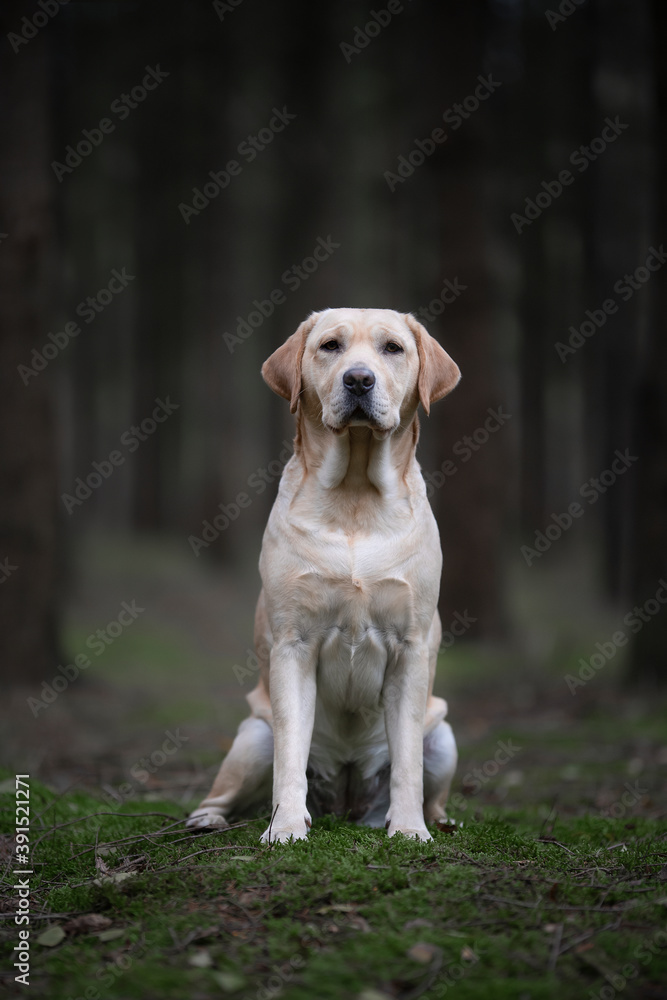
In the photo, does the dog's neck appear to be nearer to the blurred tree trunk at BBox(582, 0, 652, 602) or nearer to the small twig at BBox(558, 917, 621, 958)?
the small twig at BBox(558, 917, 621, 958)

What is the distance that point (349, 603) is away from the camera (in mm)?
3836

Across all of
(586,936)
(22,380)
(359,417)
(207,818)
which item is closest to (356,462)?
(359,417)

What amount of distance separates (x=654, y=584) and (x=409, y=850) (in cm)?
580

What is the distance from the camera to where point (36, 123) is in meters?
8.70

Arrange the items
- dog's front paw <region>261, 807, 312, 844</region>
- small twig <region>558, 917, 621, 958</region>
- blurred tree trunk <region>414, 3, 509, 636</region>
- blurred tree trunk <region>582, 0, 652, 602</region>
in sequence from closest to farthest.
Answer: small twig <region>558, 917, 621, 958</region>
dog's front paw <region>261, 807, 312, 844</region>
blurred tree trunk <region>414, 3, 509, 636</region>
blurred tree trunk <region>582, 0, 652, 602</region>

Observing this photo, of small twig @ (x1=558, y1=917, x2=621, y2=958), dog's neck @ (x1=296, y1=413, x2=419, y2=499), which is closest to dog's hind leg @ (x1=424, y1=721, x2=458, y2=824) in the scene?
dog's neck @ (x1=296, y1=413, x2=419, y2=499)

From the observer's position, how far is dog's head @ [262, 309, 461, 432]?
13.0 feet

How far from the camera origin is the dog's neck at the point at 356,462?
4.09 metres

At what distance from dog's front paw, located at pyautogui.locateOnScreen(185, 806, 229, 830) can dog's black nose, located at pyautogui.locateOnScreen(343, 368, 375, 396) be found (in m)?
2.02

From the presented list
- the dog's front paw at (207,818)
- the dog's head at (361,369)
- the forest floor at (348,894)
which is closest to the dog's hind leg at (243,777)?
the dog's front paw at (207,818)

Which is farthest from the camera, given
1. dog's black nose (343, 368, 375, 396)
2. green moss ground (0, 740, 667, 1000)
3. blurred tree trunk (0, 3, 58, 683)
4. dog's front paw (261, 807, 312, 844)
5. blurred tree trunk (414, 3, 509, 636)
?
blurred tree trunk (414, 3, 509, 636)

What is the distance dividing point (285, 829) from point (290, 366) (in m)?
2.05

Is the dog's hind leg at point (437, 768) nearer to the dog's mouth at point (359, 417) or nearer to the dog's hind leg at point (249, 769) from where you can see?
the dog's hind leg at point (249, 769)

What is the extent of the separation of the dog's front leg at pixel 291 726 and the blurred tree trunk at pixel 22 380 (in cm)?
525
